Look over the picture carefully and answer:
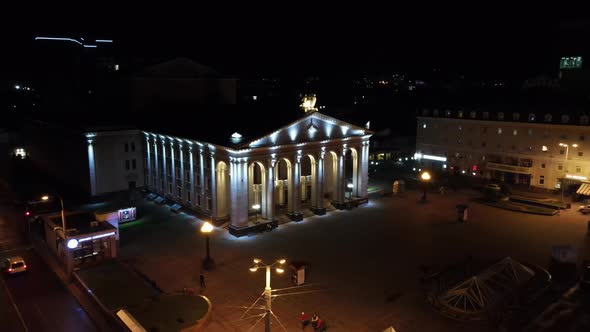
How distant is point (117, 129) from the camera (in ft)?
181

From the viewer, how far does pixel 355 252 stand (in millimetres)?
40125

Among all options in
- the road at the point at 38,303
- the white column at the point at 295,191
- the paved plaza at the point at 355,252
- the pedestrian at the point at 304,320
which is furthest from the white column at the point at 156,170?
the pedestrian at the point at 304,320

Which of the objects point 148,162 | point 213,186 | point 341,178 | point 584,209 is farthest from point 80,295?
point 584,209

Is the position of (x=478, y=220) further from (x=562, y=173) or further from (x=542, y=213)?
(x=562, y=173)

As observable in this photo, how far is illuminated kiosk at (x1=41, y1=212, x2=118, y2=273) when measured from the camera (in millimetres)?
34156

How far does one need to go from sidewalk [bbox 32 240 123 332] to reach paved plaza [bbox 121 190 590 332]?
501 centimetres

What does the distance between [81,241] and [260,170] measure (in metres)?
19.2

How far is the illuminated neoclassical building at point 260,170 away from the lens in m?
44.2

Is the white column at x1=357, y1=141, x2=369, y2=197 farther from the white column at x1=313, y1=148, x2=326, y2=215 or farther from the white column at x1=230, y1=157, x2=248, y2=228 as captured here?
the white column at x1=230, y1=157, x2=248, y2=228

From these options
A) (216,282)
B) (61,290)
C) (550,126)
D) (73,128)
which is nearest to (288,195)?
(216,282)

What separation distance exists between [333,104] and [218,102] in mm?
63272

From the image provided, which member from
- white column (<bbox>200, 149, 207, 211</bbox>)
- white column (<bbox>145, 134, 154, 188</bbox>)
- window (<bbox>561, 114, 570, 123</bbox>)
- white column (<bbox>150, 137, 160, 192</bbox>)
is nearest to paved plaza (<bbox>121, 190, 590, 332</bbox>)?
white column (<bbox>200, 149, 207, 211</bbox>)

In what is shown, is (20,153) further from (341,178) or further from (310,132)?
Result: (341,178)

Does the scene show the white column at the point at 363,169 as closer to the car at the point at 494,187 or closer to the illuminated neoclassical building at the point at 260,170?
the illuminated neoclassical building at the point at 260,170
